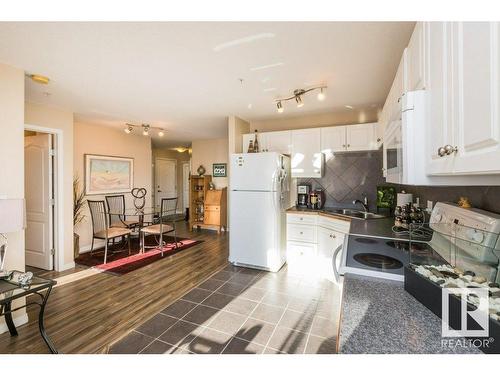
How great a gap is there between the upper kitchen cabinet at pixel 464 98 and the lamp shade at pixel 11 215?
2760mm

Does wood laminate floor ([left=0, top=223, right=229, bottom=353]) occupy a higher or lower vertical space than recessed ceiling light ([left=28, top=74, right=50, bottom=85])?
lower

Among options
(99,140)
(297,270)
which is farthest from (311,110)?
(99,140)

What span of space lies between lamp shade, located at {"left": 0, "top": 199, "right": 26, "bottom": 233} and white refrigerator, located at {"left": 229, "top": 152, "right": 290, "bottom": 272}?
2.28 m

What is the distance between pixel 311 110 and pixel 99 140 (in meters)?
4.00

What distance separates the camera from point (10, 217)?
1791mm

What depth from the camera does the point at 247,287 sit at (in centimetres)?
281

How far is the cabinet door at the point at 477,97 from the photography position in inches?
23.7

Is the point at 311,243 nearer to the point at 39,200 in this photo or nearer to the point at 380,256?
the point at 380,256

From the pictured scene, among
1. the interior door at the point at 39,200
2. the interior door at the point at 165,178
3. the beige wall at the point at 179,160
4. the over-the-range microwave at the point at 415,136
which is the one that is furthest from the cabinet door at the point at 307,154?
the beige wall at the point at 179,160

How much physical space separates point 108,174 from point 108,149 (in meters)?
0.51

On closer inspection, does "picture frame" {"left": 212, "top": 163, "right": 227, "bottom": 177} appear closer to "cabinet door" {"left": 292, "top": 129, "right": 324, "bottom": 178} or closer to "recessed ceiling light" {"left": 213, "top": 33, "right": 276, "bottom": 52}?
"cabinet door" {"left": 292, "top": 129, "right": 324, "bottom": 178}

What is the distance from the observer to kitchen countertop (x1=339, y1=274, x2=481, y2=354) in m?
0.67

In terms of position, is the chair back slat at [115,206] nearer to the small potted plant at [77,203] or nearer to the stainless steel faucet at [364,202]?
the small potted plant at [77,203]

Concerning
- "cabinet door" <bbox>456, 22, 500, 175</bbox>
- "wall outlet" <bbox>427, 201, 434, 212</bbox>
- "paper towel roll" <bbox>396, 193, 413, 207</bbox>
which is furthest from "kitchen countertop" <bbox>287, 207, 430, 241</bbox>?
"cabinet door" <bbox>456, 22, 500, 175</bbox>
